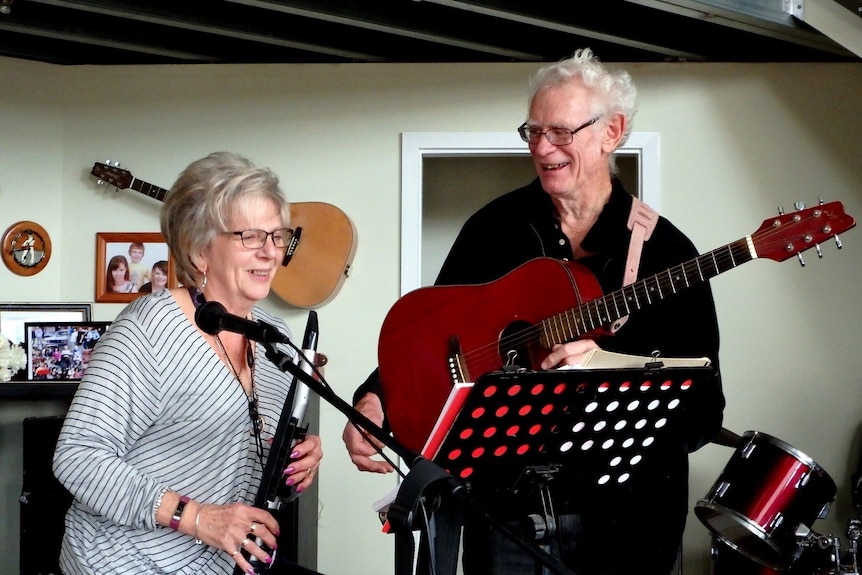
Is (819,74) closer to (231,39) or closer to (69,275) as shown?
(231,39)

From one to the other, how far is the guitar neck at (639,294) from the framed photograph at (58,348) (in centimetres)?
258

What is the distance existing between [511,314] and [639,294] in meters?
0.31

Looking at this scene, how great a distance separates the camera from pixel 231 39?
4352mm

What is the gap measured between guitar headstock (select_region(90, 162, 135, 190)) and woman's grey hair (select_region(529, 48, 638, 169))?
267 centimetres

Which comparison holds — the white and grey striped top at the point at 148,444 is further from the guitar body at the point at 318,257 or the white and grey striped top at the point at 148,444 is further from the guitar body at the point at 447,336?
the guitar body at the point at 318,257

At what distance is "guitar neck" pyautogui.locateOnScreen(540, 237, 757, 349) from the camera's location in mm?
1928

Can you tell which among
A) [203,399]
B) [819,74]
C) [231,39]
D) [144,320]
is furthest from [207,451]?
[819,74]

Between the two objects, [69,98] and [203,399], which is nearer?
[203,399]

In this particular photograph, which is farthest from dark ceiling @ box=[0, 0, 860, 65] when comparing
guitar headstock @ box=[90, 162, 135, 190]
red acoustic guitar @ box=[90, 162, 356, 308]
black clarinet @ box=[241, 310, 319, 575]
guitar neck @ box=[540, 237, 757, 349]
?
black clarinet @ box=[241, 310, 319, 575]

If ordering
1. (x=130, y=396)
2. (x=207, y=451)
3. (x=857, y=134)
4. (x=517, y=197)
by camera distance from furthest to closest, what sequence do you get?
(x=857, y=134)
(x=517, y=197)
(x=207, y=451)
(x=130, y=396)

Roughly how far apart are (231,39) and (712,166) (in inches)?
86.0

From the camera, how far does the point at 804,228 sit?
A: 1.98m

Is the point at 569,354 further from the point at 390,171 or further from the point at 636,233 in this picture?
the point at 390,171

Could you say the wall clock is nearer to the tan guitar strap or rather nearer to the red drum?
the red drum
